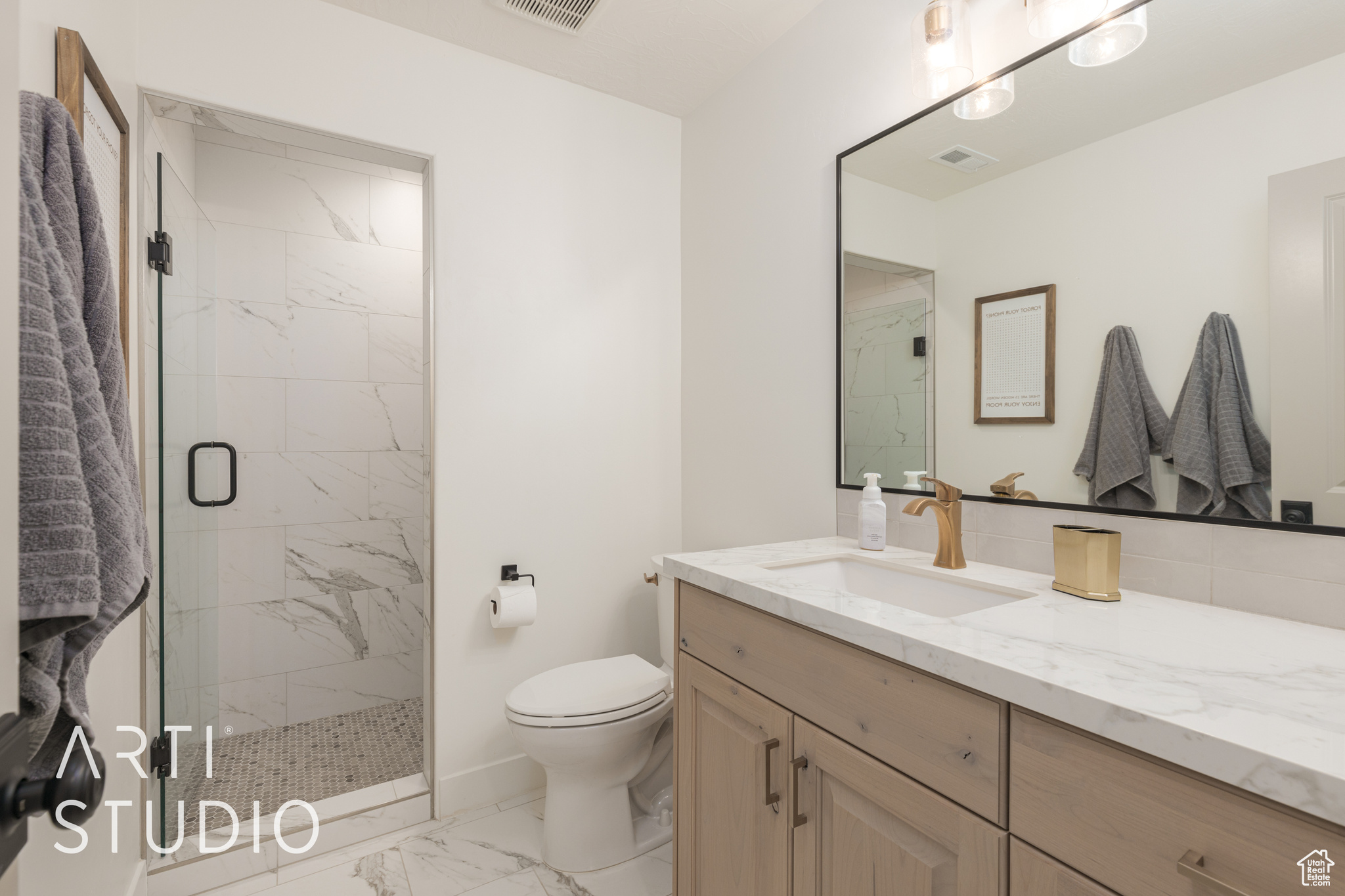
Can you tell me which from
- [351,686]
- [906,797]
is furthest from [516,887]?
[351,686]

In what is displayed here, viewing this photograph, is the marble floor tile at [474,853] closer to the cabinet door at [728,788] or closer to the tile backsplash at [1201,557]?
the cabinet door at [728,788]

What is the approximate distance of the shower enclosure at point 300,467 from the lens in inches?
79.6

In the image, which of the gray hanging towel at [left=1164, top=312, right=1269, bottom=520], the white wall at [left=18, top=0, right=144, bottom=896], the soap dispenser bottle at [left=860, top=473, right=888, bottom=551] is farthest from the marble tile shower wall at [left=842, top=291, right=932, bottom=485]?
the white wall at [left=18, top=0, right=144, bottom=896]

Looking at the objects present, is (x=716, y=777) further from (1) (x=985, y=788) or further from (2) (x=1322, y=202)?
(2) (x=1322, y=202)

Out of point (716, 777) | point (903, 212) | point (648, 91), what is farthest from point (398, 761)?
point (648, 91)

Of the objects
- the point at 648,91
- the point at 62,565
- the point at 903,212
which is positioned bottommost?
the point at 62,565

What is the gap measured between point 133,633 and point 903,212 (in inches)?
81.8

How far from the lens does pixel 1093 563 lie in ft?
3.35

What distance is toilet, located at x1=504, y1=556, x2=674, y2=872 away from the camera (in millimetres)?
1565

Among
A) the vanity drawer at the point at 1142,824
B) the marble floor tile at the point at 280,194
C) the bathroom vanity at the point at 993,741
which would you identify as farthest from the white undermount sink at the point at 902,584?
the marble floor tile at the point at 280,194

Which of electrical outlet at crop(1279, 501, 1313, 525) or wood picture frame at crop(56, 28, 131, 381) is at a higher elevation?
wood picture frame at crop(56, 28, 131, 381)

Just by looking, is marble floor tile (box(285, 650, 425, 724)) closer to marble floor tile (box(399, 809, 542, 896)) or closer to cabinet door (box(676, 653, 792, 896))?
marble floor tile (box(399, 809, 542, 896))

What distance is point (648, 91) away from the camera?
7.09 ft

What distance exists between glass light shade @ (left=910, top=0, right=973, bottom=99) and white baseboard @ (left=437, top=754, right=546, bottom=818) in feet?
7.05
